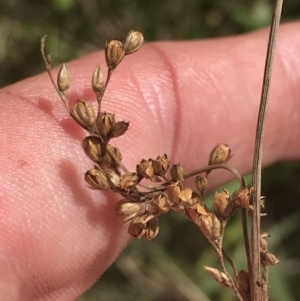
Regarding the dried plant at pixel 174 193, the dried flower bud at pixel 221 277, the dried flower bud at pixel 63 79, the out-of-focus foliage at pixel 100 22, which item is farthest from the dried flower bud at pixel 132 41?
the out-of-focus foliage at pixel 100 22

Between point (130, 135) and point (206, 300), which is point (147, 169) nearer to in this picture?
point (130, 135)

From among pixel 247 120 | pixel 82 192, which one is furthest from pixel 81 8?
pixel 82 192

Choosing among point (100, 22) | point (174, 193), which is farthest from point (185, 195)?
point (100, 22)

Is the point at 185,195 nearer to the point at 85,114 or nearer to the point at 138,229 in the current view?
the point at 138,229

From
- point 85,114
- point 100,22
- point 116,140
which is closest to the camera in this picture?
point 85,114

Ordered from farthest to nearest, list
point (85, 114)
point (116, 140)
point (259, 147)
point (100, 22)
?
point (100, 22)
point (116, 140)
point (85, 114)
point (259, 147)

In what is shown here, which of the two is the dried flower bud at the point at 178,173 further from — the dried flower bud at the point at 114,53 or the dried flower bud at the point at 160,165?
the dried flower bud at the point at 114,53

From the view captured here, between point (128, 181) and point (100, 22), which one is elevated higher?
point (100, 22)
